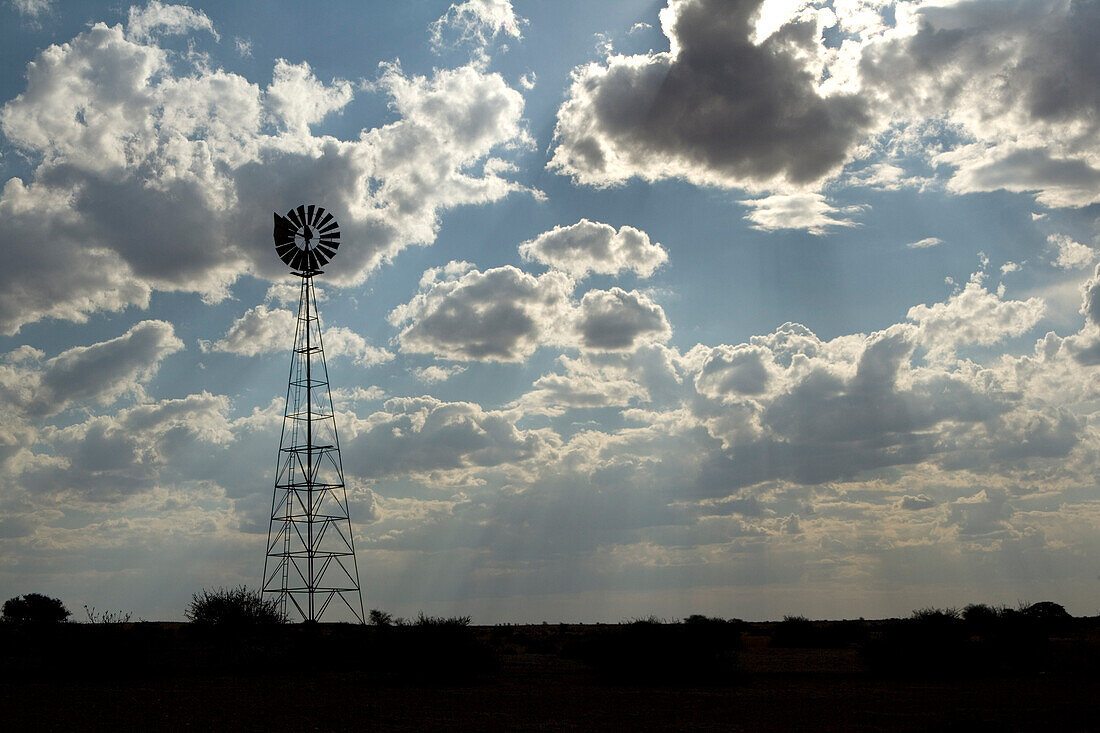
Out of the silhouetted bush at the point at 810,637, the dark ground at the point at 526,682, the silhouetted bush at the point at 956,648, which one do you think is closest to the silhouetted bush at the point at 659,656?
the dark ground at the point at 526,682

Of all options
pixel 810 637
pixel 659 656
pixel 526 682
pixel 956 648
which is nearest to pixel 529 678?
pixel 526 682

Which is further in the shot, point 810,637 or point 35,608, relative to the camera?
point 35,608

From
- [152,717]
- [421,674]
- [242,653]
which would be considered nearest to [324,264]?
[242,653]

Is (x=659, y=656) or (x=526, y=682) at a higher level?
(x=659, y=656)

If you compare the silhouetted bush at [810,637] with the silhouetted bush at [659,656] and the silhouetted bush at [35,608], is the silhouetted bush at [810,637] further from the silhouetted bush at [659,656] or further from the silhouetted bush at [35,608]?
the silhouetted bush at [35,608]

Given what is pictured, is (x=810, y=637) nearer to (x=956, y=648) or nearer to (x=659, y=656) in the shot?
(x=956, y=648)

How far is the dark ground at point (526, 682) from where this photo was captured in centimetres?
2516

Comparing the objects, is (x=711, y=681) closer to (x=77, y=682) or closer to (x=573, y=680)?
(x=573, y=680)

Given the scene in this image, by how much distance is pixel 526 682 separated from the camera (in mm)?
34844

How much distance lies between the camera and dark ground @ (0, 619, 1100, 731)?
2516 centimetres

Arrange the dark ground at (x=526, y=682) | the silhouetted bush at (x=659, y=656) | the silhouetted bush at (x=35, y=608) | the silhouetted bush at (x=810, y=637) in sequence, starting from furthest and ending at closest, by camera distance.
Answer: the silhouetted bush at (x=35, y=608) → the silhouetted bush at (x=810, y=637) → the silhouetted bush at (x=659, y=656) → the dark ground at (x=526, y=682)

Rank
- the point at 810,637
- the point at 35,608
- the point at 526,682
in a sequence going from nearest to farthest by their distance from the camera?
1. the point at 526,682
2. the point at 810,637
3. the point at 35,608

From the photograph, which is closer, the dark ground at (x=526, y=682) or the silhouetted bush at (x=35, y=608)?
the dark ground at (x=526, y=682)

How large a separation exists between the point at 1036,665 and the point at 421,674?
25.2 meters
